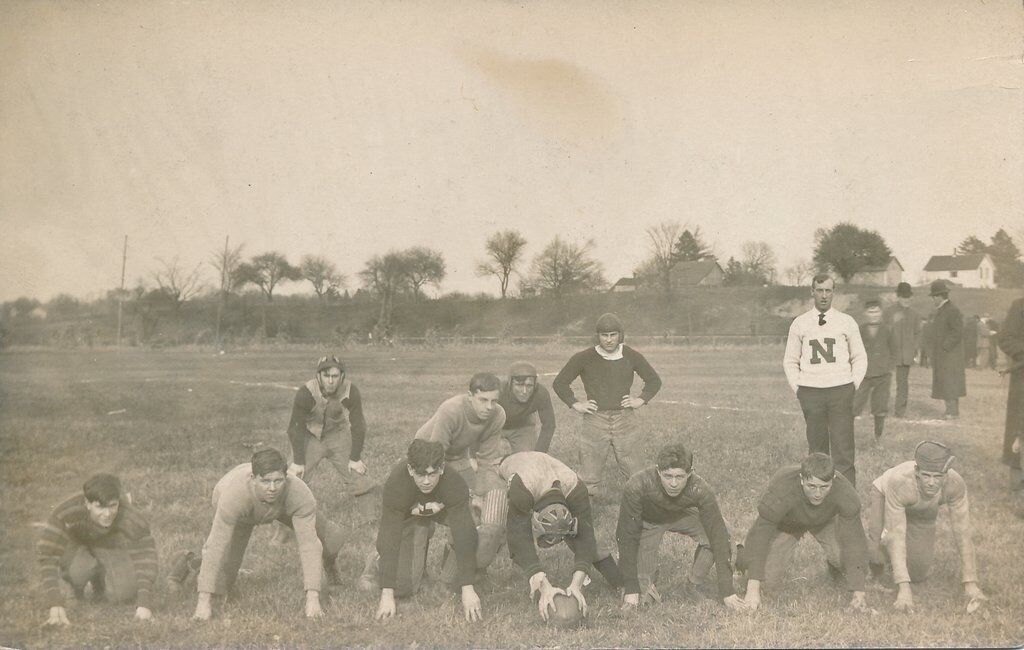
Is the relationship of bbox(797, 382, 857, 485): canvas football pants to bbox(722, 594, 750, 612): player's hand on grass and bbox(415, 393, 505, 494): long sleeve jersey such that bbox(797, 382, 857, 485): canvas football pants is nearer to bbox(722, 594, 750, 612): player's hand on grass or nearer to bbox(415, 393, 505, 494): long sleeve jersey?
bbox(722, 594, 750, 612): player's hand on grass

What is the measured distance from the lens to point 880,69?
18.6 feet

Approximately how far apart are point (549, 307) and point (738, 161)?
2037mm

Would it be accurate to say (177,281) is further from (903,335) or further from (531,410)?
(903,335)

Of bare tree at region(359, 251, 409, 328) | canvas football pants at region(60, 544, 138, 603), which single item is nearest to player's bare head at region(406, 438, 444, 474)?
canvas football pants at region(60, 544, 138, 603)

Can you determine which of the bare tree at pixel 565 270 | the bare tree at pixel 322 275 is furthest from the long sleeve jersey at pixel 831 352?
the bare tree at pixel 322 275

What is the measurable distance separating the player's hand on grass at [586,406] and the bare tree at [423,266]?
5.52 ft

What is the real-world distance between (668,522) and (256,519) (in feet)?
8.09

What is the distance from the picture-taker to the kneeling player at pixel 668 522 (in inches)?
160

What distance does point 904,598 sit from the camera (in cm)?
405

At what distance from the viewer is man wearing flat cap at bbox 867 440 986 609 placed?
4129 mm

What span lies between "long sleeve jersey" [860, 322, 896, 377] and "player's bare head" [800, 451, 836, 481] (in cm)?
326

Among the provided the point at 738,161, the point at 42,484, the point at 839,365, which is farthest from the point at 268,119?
the point at 839,365

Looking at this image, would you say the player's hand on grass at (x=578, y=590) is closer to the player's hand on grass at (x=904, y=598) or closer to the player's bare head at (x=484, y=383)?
the player's bare head at (x=484, y=383)

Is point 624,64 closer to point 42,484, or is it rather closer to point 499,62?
point 499,62
